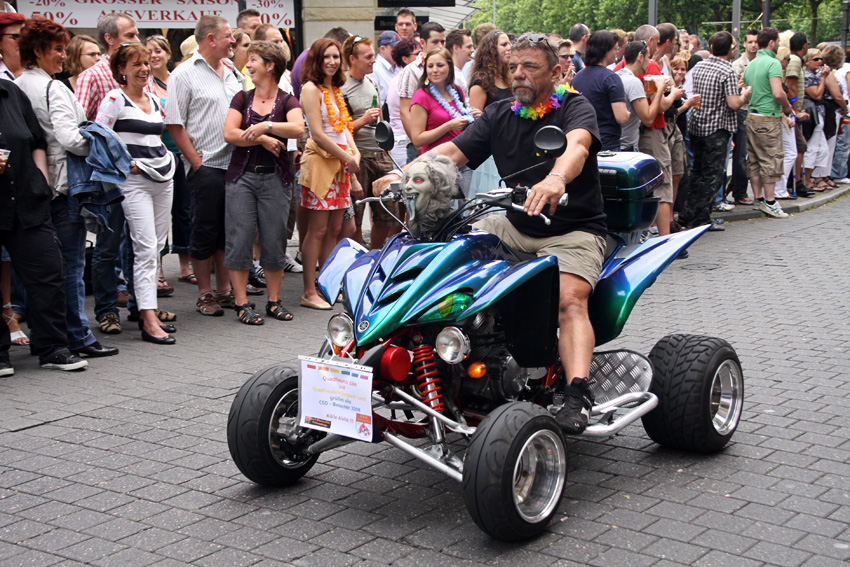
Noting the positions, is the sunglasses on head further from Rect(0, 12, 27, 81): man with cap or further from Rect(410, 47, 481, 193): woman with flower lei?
Rect(410, 47, 481, 193): woman with flower lei

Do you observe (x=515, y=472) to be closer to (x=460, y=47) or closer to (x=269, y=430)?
(x=269, y=430)

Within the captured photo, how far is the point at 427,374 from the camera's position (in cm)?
401

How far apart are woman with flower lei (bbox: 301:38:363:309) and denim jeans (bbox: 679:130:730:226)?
500cm

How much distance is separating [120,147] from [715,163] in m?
7.38

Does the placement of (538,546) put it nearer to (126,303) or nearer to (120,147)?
(120,147)

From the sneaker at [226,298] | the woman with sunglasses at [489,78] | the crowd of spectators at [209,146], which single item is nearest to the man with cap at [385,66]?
the crowd of spectators at [209,146]

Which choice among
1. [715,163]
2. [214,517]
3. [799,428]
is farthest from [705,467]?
[715,163]

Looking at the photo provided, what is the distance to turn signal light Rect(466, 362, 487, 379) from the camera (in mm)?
4102

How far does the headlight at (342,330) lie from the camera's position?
4078 millimetres

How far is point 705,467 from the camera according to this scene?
4.57 m

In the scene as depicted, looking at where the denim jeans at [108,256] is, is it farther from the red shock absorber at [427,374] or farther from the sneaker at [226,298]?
the red shock absorber at [427,374]

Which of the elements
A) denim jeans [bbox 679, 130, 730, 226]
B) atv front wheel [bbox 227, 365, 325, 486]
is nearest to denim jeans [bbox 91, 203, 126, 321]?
atv front wheel [bbox 227, 365, 325, 486]

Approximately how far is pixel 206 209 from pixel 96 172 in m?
1.41

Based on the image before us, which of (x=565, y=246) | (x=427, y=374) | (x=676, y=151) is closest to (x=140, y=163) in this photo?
(x=565, y=246)
